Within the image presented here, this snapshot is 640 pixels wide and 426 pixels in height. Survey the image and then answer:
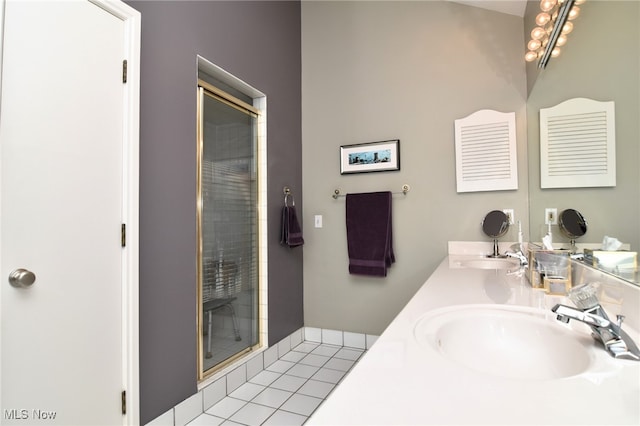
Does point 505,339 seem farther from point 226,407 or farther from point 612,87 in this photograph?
point 226,407

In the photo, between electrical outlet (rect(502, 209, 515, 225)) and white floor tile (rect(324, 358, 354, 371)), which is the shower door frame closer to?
white floor tile (rect(324, 358, 354, 371))

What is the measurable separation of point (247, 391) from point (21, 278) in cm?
144

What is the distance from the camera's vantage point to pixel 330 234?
286 centimetres

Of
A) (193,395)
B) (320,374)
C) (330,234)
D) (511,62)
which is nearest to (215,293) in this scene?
(193,395)

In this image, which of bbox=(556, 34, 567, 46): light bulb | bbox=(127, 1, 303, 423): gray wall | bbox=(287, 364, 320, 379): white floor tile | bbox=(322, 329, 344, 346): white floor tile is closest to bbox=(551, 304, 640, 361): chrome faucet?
bbox=(556, 34, 567, 46): light bulb

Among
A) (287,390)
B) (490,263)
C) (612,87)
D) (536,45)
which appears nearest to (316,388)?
(287,390)

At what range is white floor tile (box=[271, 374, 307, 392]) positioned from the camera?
2.11m

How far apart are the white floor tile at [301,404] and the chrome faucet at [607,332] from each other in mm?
1551

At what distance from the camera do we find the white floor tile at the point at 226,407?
182 cm

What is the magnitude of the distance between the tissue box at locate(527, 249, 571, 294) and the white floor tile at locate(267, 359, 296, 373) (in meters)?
1.78

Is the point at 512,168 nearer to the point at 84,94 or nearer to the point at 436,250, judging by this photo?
the point at 436,250

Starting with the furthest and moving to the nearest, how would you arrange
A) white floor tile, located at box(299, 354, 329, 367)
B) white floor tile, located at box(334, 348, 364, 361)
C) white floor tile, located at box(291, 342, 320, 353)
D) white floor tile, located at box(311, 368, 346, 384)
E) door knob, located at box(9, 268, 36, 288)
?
1. white floor tile, located at box(291, 342, 320, 353)
2. white floor tile, located at box(334, 348, 364, 361)
3. white floor tile, located at box(299, 354, 329, 367)
4. white floor tile, located at box(311, 368, 346, 384)
5. door knob, located at box(9, 268, 36, 288)

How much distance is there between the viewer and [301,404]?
75.2 inches

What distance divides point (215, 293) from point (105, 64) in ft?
4.34
